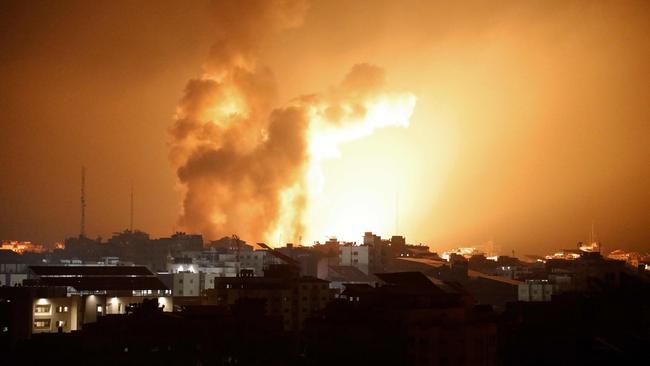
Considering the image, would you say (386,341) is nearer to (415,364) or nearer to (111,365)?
(415,364)

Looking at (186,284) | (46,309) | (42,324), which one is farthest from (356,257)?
(42,324)

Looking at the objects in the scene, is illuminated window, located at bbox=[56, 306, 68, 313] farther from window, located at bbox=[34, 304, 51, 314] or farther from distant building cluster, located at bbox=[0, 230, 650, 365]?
window, located at bbox=[34, 304, 51, 314]

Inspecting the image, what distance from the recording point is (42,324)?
4225cm

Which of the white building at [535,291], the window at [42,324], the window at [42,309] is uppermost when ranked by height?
the white building at [535,291]

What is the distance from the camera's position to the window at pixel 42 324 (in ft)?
138

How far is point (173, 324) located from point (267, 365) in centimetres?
373

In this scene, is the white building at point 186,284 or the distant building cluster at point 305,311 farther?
the white building at point 186,284

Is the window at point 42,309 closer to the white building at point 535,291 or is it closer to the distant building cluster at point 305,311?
the distant building cluster at point 305,311

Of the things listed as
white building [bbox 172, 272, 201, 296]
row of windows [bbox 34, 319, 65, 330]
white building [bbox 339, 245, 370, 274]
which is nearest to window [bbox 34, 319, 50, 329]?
row of windows [bbox 34, 319, 65, 330]

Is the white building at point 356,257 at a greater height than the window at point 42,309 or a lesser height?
greater

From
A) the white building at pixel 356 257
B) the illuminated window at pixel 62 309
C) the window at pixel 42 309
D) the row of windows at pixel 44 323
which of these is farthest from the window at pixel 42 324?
the white building at pixel 356 257

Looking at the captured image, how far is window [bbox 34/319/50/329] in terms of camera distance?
41969 mm

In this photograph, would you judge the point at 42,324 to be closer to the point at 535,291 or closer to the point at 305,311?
the point at 305,311

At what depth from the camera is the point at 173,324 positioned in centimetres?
3512
